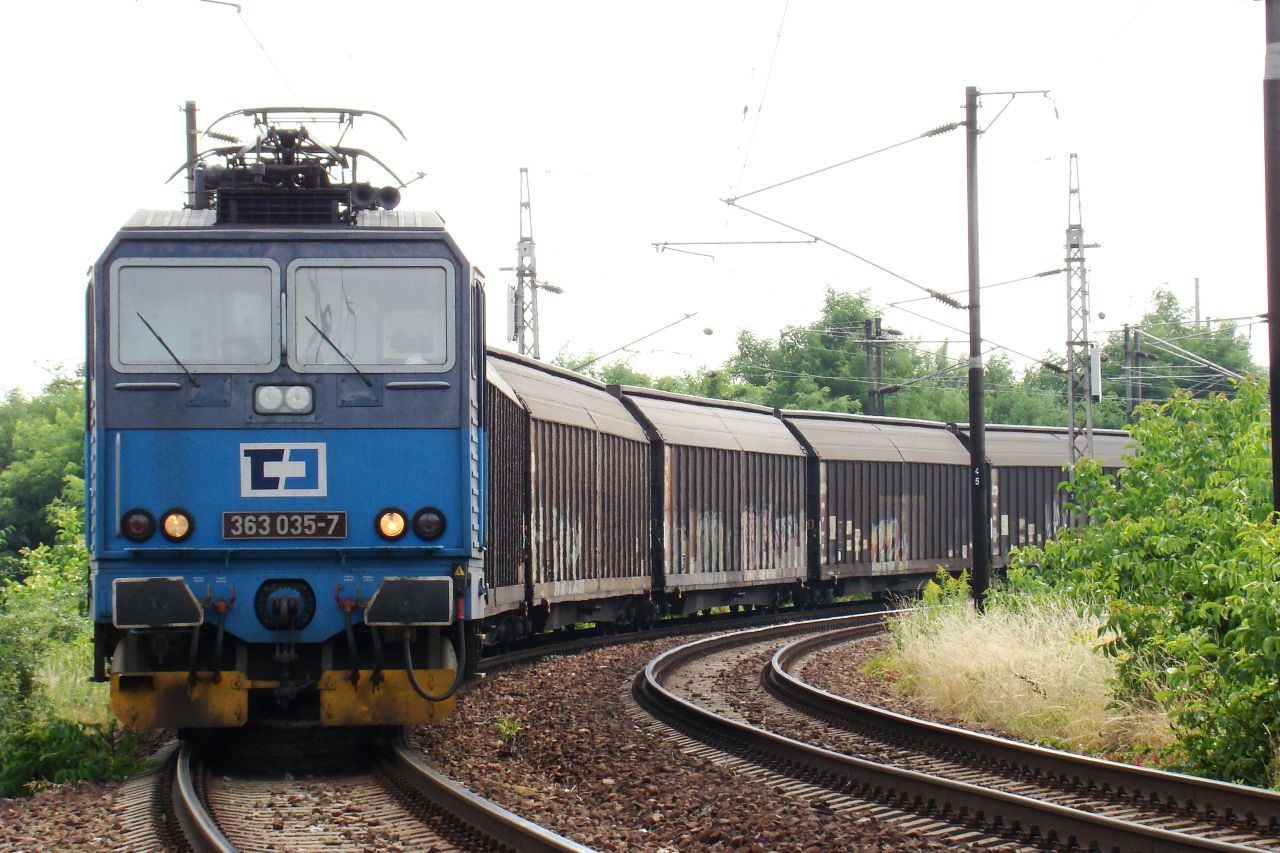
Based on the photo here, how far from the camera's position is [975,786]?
7520 mm

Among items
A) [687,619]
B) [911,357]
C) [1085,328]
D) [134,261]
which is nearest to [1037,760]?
[134,261]

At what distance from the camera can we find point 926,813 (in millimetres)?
7551

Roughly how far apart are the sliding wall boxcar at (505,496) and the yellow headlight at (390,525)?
4.58 ft

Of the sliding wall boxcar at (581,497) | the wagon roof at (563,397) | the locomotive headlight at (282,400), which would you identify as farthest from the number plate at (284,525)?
the sliding wall boxcar at (581,497)

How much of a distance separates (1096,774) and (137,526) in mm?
5624

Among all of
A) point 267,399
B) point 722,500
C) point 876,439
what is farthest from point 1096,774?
point 876,439

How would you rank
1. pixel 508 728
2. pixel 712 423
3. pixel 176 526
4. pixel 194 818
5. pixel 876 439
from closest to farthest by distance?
pixel 194 818, pixel 176 526, pixel 508 728, pixel 712 423, pixel 876 439

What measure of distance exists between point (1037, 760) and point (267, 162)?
6.21 metres

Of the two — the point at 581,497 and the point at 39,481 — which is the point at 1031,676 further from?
the point at 39,481

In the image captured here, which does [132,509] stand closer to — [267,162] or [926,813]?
[267,162]

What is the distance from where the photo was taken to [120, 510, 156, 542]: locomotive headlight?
8359 mm

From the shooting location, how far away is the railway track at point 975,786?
6754mm

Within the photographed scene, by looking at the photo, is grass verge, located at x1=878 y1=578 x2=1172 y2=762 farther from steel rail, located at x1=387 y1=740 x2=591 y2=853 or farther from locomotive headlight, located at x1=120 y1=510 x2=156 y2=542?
locomotive headlight, located at x1=120 y1=510 x2=156 y2=542

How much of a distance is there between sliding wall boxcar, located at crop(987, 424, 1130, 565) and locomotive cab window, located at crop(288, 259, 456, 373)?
2072cm
